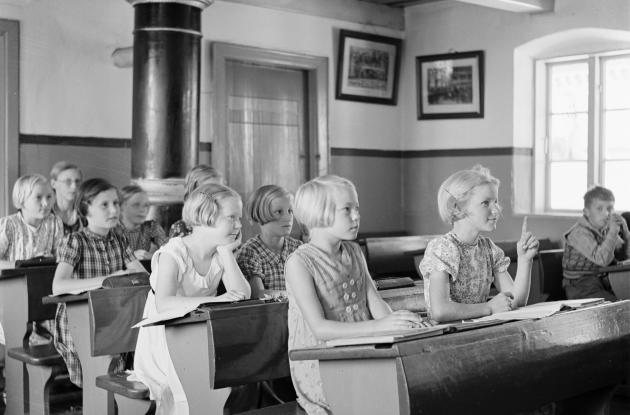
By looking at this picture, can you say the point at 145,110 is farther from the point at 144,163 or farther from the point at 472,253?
the point at 472,253

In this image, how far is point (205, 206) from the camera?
11.8 feet

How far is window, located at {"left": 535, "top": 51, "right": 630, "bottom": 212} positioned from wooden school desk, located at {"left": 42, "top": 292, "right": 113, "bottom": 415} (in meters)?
5.38

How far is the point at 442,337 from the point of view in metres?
2.52

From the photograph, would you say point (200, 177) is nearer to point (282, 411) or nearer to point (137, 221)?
point (137, 221)

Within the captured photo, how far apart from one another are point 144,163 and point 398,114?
3872mm

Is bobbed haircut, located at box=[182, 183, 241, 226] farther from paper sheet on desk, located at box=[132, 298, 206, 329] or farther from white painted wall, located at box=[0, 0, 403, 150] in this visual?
white painted wall, located at box=[0, 0, 403, 150]

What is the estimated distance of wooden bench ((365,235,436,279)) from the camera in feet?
21.2

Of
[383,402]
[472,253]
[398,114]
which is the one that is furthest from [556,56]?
[383,402]

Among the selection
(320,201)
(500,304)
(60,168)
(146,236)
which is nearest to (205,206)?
(320,201)

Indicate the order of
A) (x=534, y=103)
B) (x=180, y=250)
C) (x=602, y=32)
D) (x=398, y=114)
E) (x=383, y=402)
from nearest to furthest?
(x=383, y=402), (x=180, y=250), (x=602, y=32), (x=534, y=103), (x=398, y=114)

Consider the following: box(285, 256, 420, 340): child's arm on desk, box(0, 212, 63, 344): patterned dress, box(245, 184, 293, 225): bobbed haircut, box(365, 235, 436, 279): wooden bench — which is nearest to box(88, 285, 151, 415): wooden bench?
box(245, 184, 293, 225): bobbed haircut

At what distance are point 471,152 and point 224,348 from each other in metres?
6.00

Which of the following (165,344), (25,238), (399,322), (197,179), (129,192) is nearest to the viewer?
(399,322)

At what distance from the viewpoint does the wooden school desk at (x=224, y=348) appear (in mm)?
3135
